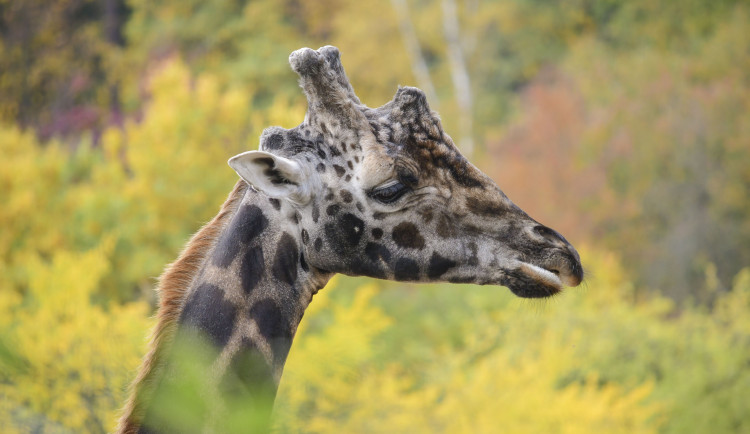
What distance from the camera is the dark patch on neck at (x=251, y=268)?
3.12m

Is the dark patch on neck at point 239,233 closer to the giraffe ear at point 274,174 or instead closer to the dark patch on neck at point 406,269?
the giraffe ear at point 274,174

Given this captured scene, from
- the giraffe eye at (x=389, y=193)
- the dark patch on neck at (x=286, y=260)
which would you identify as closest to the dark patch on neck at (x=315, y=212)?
the dark patch on neck at (x=286, y=260)

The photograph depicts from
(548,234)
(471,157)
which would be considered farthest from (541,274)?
(471,157)

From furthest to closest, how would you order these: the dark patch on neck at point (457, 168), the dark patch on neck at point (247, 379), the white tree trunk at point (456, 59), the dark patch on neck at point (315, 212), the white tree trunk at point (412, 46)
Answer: the white tree trunk at point (412, 46) < the white tree trunk at point (456, 59) < the dark patch on neck at point (457, 168) < the dark patch on neck at point (315, 212) < the dark patch on neck at point (247, 379)

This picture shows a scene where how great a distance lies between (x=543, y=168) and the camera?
75.2 ft

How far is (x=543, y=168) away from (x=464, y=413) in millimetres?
13859

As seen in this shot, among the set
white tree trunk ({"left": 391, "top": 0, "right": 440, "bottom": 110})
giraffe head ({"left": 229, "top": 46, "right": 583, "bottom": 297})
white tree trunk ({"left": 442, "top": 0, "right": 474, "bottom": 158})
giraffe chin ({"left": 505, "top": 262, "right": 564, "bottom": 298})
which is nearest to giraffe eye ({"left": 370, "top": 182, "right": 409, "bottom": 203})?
giraffe head ({"left": 229, "top": 46, "right": 583, "bottom": 297})

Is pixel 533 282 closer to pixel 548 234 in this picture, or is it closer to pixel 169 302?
pixel 548 234

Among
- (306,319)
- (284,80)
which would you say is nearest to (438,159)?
(306,319)

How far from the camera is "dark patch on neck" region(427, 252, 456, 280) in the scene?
3309 millimetres

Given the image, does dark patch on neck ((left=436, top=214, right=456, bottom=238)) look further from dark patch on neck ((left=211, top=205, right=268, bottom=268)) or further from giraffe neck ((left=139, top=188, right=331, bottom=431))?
dark patch on neck ((left=211, top=205, right=268, bottom=268))

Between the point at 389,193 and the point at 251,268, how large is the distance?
0.63 m

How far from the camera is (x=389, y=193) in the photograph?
323 centimetres

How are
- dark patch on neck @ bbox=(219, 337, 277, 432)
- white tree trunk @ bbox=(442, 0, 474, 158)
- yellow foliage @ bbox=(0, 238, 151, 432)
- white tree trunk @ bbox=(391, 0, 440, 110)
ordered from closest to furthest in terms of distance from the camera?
1. dark patch on neck @ bbox=(219, 337, 277, 432)
2. yellow foliage @ bbox=(0, 238, 151, 432)
3. white tree trunk @ bbox=(442, 0, 474, 158)
4. white tree trunk @ bbox=(391, 0, 440, 110)
